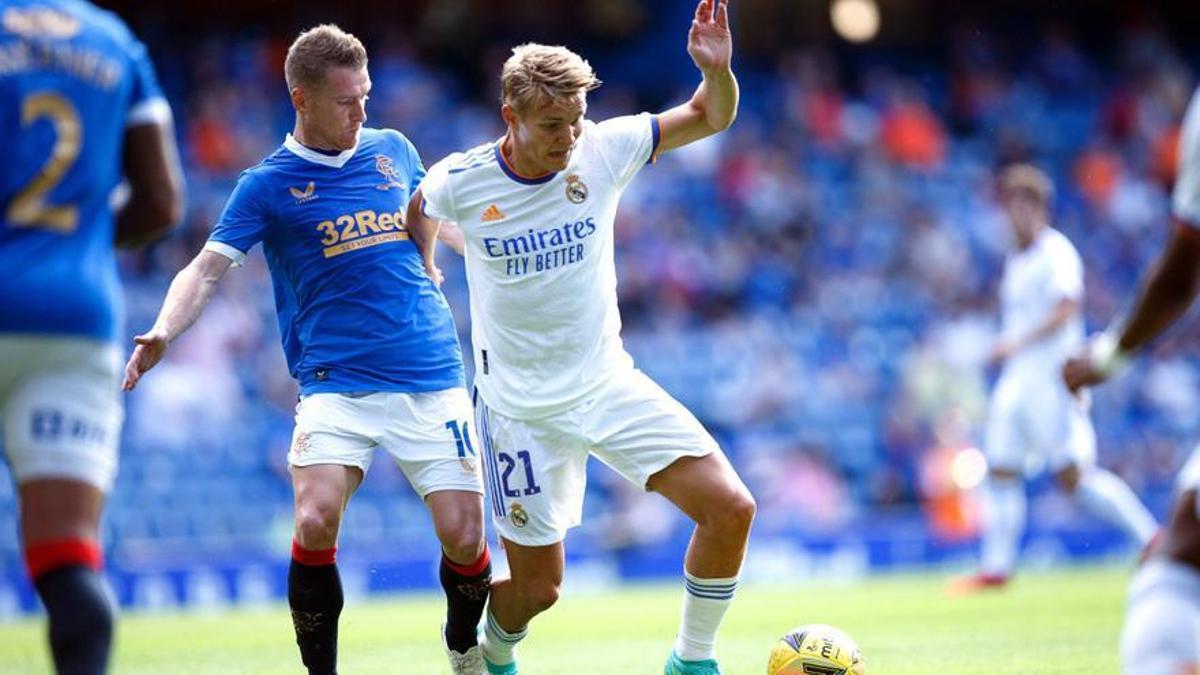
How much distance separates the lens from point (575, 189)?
22.0 feet

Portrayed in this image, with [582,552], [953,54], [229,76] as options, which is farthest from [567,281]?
[953,54]

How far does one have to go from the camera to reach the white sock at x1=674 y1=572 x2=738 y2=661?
6738 mm

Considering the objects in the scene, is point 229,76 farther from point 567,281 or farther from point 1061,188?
point 567,281

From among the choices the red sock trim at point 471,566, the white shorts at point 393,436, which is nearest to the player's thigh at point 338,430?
the white shorts at point 393,436

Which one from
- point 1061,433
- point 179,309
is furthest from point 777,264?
point 179,309

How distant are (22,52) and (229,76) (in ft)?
62.8

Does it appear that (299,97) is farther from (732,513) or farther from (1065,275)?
(1065,275)

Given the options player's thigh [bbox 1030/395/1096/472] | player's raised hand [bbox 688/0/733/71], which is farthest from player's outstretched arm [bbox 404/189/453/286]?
player's thigh [bbox 1030/395/1096/472]

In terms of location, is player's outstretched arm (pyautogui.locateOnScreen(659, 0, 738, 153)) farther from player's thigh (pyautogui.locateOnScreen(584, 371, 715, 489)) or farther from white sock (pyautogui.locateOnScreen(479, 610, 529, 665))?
white sock (pyautogui.locateOnScreen(479, 610, 529, 665))

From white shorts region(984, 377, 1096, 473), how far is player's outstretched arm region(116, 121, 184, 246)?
950 centimetres

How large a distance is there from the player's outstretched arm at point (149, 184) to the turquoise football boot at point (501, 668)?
10.2 ft

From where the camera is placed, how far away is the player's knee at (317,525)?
→ 6.69 m

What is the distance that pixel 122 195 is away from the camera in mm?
4781

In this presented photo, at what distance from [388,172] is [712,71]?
1.62 m
